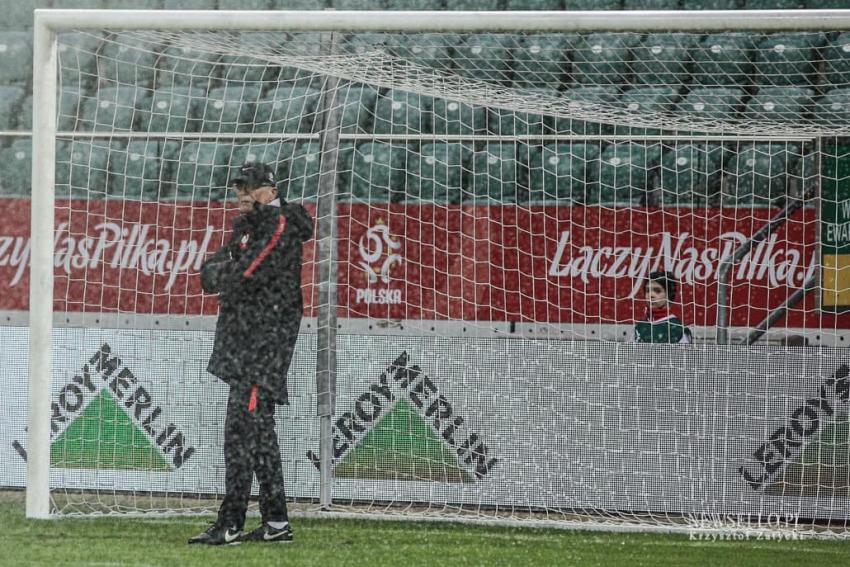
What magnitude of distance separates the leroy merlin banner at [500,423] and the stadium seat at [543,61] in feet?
11.1

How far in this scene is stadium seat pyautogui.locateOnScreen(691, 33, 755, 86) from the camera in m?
8.76

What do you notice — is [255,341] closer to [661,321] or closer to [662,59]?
[661,321]

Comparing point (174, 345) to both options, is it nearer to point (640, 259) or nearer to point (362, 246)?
point (362, 246)

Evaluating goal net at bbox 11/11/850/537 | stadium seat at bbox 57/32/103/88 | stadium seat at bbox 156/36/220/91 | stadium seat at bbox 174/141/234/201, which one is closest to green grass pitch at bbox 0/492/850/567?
goal net at bbox 11/11/850/537

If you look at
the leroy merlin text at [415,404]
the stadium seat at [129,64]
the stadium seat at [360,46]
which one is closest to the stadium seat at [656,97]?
the stadium seat at [360,46]

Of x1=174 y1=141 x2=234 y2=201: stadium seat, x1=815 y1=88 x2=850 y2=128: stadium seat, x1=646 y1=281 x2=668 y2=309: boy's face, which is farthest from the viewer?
x1=174 y1=141 x2=234 y2=201: stadium seat

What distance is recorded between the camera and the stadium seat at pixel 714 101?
8.13 meters

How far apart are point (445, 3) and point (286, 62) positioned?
171 inches

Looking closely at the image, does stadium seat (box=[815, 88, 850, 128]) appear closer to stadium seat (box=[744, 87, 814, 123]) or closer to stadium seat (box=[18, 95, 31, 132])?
stadium seat (box=[744, 87, 814, 123])

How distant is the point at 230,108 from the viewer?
879cm

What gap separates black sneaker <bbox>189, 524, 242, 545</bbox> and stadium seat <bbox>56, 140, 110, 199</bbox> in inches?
139

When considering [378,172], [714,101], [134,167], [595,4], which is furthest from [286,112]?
[595,4]

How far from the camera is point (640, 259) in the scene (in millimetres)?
6762

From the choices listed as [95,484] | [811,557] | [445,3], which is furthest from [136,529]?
[445,3]
